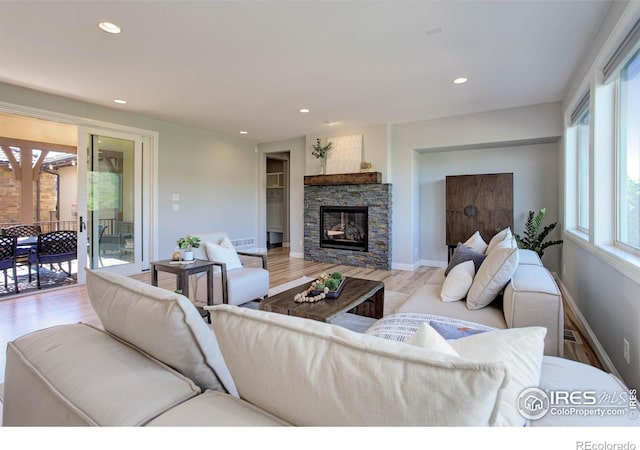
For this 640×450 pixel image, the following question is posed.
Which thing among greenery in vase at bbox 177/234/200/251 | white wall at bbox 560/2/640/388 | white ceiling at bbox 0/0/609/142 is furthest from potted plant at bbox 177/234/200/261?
white wall at bbox 560/2/640/388

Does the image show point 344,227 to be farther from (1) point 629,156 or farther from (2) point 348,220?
(1) point 629,156

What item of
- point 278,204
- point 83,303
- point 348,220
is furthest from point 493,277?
point 278,204

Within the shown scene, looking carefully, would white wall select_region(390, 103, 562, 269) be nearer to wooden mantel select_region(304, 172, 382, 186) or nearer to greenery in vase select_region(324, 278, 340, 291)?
wooden mantel select_region(304, 172, 382, 186)

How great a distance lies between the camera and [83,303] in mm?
3771

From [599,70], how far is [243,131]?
534cm

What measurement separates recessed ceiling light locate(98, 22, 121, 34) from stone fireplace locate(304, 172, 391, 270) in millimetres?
3937

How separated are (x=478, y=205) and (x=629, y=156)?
2.79 m

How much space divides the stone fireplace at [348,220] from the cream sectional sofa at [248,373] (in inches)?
177

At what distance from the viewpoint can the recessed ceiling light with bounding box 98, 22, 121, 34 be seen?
259 centimetres

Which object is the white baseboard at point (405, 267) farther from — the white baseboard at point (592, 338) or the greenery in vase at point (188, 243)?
the greenery in vase at point (188, 243)

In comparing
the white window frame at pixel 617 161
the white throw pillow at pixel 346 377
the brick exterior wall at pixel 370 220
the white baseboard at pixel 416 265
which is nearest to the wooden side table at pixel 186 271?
the white throw pillow at pixel 346 377

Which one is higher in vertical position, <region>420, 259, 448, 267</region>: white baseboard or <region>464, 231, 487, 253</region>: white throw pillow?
<region>464, 231, 487, 253</region>: white throw pillow

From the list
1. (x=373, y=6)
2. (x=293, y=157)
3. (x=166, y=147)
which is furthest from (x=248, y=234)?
(x=373, y=6)

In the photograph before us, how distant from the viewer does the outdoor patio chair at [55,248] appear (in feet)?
15.0
